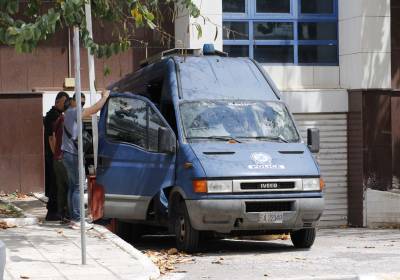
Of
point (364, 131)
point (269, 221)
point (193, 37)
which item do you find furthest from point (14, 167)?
point (269, 221)

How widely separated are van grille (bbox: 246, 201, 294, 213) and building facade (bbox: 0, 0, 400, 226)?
774 cm

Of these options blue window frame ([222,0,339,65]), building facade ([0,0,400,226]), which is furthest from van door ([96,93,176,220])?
blue window frame ([222,0,339,65])

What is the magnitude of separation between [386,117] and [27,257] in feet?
36.1

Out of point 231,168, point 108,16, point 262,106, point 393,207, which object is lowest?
point 393,207

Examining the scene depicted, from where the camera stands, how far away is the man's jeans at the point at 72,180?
12789mm

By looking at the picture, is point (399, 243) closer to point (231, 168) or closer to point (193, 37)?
point (231, 168)

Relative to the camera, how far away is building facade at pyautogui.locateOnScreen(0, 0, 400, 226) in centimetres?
1898

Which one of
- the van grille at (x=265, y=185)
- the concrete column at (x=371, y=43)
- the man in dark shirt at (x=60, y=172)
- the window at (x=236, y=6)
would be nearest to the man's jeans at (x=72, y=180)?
the man in dark shirt at (x=60, y=172)

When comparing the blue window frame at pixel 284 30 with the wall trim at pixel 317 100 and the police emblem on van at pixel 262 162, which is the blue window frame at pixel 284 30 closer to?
the wall trim at pixel 317 100

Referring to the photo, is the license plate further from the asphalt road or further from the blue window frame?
the blue window frame

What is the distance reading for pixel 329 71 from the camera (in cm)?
2012

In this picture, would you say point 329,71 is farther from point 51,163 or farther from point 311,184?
point 311,184

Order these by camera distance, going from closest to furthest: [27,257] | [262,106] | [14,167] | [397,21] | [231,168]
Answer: [27,257]
[231,168]
[262,106]
[14,167]
[397,21]

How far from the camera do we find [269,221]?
11.4 m
